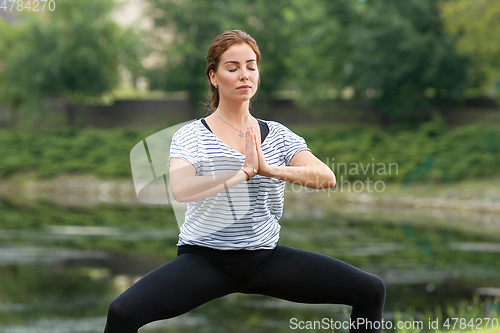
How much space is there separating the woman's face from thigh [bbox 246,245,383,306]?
0.78m

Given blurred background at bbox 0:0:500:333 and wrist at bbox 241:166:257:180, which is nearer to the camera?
wrist at bbox 241:166:257:180

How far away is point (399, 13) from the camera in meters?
30.4

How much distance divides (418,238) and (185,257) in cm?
1291

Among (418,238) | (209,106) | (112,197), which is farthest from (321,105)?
(209,106)

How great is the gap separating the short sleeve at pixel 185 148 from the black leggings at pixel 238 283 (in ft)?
1.47

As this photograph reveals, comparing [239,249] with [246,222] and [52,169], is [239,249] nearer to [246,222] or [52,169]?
[246,222]

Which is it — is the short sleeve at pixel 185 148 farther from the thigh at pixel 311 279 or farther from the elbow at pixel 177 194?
the thigh at pixel 311 279

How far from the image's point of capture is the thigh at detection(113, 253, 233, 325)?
2.90 meters

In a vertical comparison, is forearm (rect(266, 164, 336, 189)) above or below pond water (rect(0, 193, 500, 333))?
above

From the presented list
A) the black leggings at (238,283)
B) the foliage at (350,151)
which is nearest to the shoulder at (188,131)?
the black leggings at (238,283)

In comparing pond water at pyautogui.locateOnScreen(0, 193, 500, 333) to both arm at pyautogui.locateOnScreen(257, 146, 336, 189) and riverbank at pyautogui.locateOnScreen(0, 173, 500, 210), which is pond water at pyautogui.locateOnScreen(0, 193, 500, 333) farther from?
riverbank at pyautogui.locateOnScreen(0, 173, 500, 210)

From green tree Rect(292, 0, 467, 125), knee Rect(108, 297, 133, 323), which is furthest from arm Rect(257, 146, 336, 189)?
green tree Rect(292, 0, 467, 125)

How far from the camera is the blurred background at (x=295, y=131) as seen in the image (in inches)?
405

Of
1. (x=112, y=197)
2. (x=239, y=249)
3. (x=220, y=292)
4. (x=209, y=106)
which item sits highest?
(x=209, y=106)
